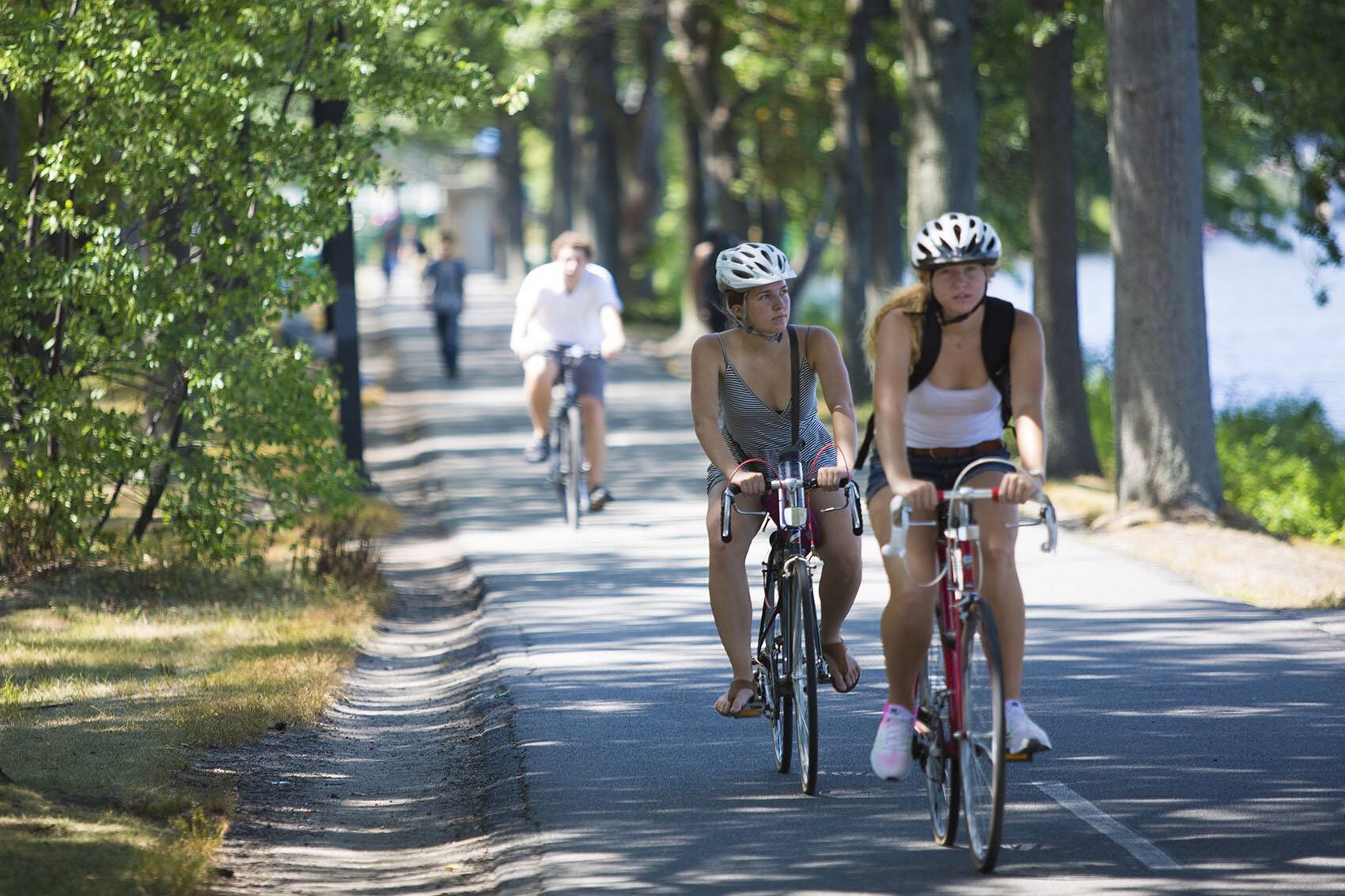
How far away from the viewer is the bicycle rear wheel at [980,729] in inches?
208

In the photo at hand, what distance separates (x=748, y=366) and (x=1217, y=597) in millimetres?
4884

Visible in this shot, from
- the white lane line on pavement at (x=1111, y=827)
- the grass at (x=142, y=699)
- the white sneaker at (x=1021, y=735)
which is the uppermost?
the white sneaker at (x=1021, y=735)

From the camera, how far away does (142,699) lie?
8.27 meters

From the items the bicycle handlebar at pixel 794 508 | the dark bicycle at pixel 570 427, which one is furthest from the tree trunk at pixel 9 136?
the bicycle handlebar at pixel 794 508

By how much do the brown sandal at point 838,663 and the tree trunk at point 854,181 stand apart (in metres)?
14.4

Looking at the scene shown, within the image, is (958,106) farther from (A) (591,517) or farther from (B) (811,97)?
(B) (811,97)

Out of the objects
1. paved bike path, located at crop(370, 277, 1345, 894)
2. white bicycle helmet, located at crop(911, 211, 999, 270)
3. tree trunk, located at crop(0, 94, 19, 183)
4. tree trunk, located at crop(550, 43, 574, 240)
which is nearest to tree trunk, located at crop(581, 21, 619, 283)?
tree trunk, located at crop(550, 43, 574, 240)

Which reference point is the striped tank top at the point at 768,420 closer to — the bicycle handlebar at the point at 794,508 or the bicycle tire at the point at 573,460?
the bicycle handlebar at the point at 794,508

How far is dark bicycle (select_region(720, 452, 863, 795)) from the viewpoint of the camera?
20.7 feet

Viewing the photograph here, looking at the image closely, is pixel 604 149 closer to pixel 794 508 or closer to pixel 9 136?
pixel 9 136

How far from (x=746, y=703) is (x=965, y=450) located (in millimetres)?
1453

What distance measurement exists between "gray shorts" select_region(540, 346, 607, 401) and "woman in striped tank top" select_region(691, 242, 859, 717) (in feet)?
22.0

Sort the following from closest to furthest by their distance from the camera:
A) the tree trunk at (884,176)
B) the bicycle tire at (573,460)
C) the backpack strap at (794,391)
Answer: the backpack strap at (794,391) → the bicycle tire at (573,460) → the tree trunk at (884,176)

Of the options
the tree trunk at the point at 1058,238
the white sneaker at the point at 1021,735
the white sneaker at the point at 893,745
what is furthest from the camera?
the tree trunk at the point at 1058,238
